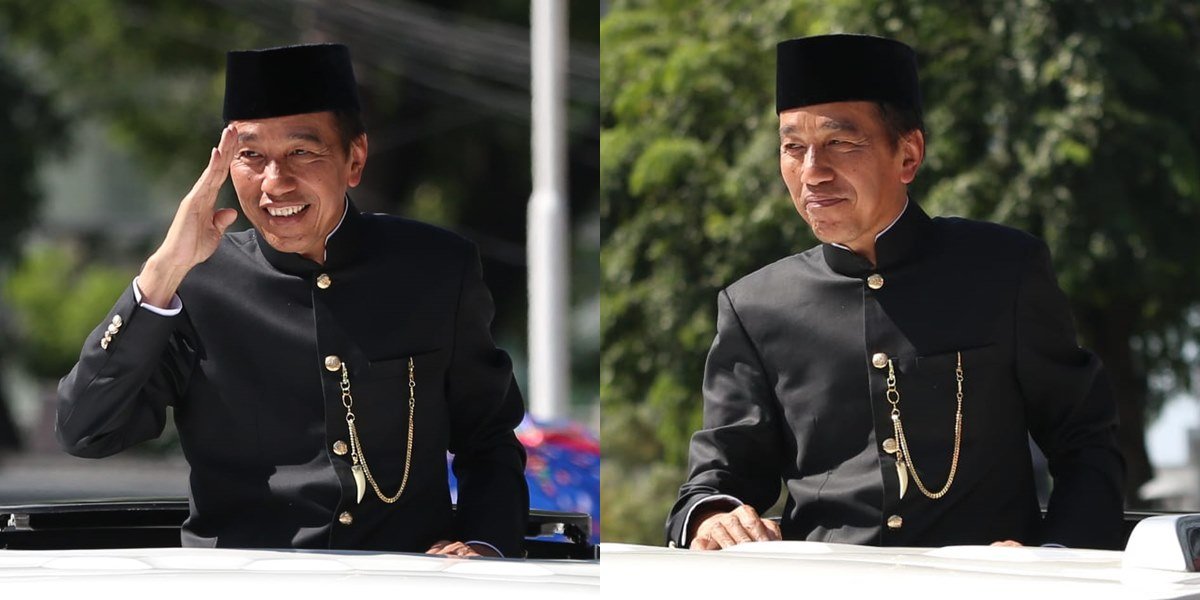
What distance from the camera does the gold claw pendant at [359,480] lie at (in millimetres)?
3389

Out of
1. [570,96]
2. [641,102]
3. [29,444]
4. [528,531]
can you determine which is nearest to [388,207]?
[570,96]

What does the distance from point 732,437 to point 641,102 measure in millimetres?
3564

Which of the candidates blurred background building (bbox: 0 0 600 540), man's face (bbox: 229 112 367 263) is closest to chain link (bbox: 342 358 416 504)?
man's face (bbox: 229 112 367 263)

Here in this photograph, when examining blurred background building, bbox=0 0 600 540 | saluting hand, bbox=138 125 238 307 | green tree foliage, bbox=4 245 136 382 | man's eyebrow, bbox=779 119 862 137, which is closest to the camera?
saluting hand, bbox=138 125 238 307

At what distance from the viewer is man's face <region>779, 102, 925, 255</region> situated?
11.5ft

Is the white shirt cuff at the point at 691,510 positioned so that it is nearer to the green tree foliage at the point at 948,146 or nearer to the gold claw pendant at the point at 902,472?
the gold claw pendant at the point at 902,472

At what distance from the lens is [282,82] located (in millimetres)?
3371

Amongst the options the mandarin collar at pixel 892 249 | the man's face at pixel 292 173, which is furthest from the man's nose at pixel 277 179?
the mandarin collar at pixel 892 249

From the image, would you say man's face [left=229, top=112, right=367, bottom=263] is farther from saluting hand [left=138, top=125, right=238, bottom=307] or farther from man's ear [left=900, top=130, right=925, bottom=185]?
man's ear [left=900, top=130, right=925, bottom=185]

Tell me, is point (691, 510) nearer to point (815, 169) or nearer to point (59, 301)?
point (815, 169)

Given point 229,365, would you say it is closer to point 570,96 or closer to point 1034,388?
point 1034,388

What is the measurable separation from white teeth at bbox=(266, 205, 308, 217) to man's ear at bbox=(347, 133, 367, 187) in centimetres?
11

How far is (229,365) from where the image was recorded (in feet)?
11.3

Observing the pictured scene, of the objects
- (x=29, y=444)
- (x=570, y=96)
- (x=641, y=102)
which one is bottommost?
(x=29, y=444)
